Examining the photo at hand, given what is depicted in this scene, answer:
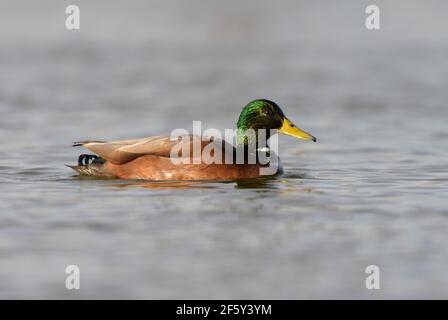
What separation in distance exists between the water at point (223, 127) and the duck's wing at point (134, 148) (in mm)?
354

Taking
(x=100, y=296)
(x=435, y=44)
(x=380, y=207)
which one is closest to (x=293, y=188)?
(x=380, y=207)

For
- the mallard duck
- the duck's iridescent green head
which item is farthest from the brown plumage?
the duck's iridescent green head

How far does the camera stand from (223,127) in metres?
16.6

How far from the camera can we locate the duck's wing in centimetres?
1171

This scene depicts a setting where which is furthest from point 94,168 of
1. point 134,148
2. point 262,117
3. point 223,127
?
point 223,127

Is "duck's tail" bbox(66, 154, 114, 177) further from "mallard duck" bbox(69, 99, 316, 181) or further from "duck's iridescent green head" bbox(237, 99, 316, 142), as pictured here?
"duck's iridescent green head" bbox(237, 99, 316, 142)

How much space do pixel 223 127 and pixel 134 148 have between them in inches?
190

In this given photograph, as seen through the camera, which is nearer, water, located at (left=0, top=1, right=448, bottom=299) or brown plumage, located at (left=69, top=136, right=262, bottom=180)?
water, located at (left=0, top=1, right=448, bottom=299)

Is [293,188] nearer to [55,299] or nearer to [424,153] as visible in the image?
[424,153]

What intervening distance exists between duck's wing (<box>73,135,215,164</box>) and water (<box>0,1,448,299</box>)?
1.16ft

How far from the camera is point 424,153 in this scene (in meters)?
14.0

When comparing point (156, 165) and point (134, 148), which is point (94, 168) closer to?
point (134, 148)

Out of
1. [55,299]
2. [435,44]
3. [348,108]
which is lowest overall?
[55,299]

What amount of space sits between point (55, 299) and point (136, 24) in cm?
1942
